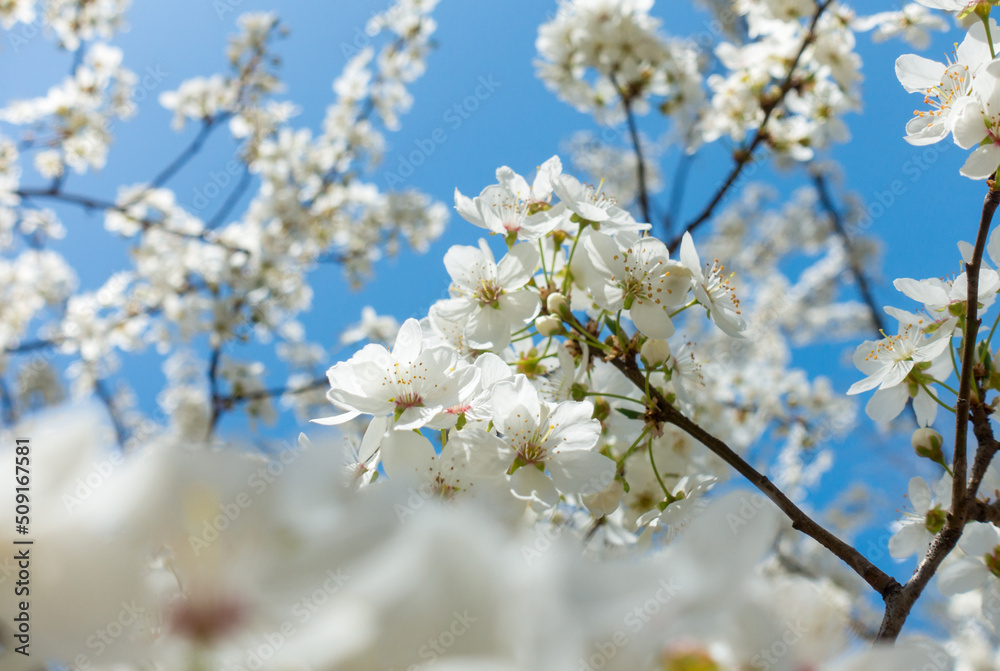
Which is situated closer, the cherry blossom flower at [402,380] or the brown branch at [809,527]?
the brown branch at [809,527]

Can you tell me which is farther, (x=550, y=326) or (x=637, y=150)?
(x=637, y=150)

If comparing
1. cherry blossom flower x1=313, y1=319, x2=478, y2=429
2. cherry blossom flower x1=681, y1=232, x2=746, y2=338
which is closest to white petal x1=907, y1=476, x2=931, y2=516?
cherry blossom flower x1=681, y1=232, x2=746, y2=338

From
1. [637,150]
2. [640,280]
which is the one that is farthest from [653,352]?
[637,150]

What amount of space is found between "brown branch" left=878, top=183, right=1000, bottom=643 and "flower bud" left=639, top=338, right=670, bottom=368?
45 cm

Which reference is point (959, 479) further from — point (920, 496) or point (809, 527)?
point (920, 496)

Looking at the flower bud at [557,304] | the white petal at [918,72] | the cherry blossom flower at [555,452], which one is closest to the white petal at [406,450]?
the cherry blossom flower at [555,452]

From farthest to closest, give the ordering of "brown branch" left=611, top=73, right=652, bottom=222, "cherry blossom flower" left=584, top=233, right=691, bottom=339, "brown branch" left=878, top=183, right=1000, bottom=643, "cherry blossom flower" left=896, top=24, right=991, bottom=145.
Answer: "brown branch" left=611, top=73, right=652, bottom=222 < "cherry blossom flower" left=584, top=233, right=691, bottom=339 < "cherry blossom flower" left=896, top=24, right=991, bottom=145 < "brown branch" left=878, top=183, right=1000, bottom=643

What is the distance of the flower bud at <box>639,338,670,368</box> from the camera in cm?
109

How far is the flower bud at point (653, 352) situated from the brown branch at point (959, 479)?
17.7 inches

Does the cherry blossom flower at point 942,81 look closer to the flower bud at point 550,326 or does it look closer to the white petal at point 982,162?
the white petal at point 982,162

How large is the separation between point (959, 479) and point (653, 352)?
1.61 ft

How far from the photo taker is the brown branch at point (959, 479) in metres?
0.78

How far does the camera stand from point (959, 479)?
827mm

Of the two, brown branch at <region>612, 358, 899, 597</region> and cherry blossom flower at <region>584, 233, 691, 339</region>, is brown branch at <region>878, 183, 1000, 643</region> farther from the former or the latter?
cherry blossom flower at <region>584, 233, 691, 339</region>
